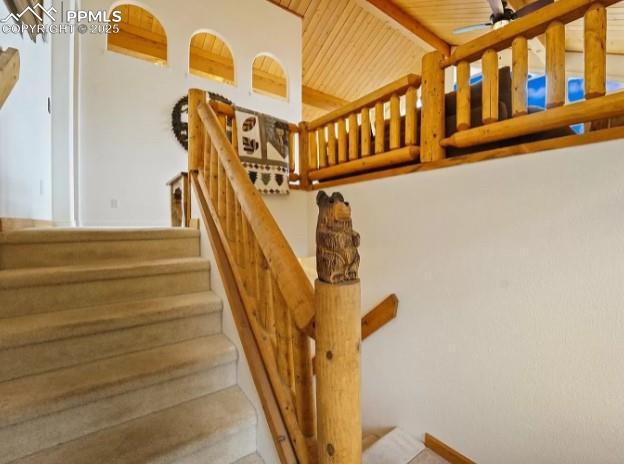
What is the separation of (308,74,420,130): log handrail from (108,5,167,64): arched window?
137 inches

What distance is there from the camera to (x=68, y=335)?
120 centimetres

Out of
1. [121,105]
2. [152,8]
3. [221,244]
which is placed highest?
[152,8]

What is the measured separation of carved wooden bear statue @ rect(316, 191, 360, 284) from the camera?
693 mm

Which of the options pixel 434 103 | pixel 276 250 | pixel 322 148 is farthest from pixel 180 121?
pixel 276 250

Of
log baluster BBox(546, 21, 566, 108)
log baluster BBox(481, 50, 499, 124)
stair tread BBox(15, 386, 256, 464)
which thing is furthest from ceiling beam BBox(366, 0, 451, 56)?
stair tread BBox(15, 386, 256, 464)

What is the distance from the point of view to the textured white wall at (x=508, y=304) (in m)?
1.30

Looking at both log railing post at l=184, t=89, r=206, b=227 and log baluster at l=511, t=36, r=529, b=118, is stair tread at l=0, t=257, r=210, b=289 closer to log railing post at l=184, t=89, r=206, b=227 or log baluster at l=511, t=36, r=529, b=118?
log railing post at l=184, t=89, r=206, b=227

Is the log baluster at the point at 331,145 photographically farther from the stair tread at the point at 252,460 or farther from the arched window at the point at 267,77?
the arched window at the point at 267,77

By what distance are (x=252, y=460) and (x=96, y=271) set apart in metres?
1.07

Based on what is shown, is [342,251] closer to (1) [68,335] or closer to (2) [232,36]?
(1) [68,335]

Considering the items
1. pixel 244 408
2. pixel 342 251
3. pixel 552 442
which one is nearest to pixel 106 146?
pixel 244 408

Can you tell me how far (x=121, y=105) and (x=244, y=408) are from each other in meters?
3.91

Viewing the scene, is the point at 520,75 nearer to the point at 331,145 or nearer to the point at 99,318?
the point at 331,145

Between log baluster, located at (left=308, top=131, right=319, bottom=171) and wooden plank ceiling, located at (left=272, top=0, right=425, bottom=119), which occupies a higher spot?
wooden plank ceiling, located at (left=272, top=0, right=425, bottom=119)
